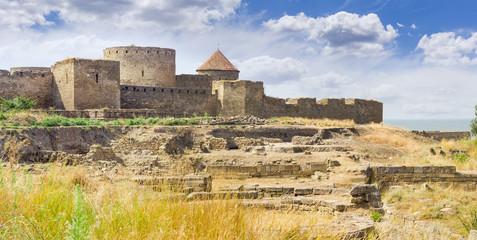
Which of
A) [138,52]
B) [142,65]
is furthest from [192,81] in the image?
[138,52]

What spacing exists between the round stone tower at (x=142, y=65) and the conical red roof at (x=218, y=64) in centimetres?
687

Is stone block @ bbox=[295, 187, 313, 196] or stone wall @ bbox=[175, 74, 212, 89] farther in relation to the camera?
stone wall @ bbox=[175, 74, 212, 89]

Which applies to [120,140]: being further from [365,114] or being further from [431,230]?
[365,114]

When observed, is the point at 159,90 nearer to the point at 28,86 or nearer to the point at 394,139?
the point at 28,86

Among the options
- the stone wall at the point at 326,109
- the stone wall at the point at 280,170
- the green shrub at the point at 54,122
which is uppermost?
the stone wall at the point at 326,109

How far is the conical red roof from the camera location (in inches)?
1512

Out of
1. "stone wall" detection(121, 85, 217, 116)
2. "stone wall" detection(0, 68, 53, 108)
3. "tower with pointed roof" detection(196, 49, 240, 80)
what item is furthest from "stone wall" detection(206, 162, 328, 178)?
"tower with pointed roof" detection(196, 49, 240, 80)

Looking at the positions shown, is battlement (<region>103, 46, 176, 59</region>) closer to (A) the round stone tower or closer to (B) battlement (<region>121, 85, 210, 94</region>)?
(A) the round stone tower

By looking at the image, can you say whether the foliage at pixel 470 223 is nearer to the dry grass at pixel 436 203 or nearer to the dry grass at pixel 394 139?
the dry grass at pixel 436 203

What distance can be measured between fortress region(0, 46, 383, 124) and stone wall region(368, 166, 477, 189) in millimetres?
15215

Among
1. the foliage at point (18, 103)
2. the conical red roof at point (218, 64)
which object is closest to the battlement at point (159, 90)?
the foliage at point (18, 103)

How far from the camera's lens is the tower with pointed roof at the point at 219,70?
38156 mm

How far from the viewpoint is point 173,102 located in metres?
28.5

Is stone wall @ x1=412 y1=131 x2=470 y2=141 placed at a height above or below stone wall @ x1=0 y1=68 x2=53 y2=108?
below
